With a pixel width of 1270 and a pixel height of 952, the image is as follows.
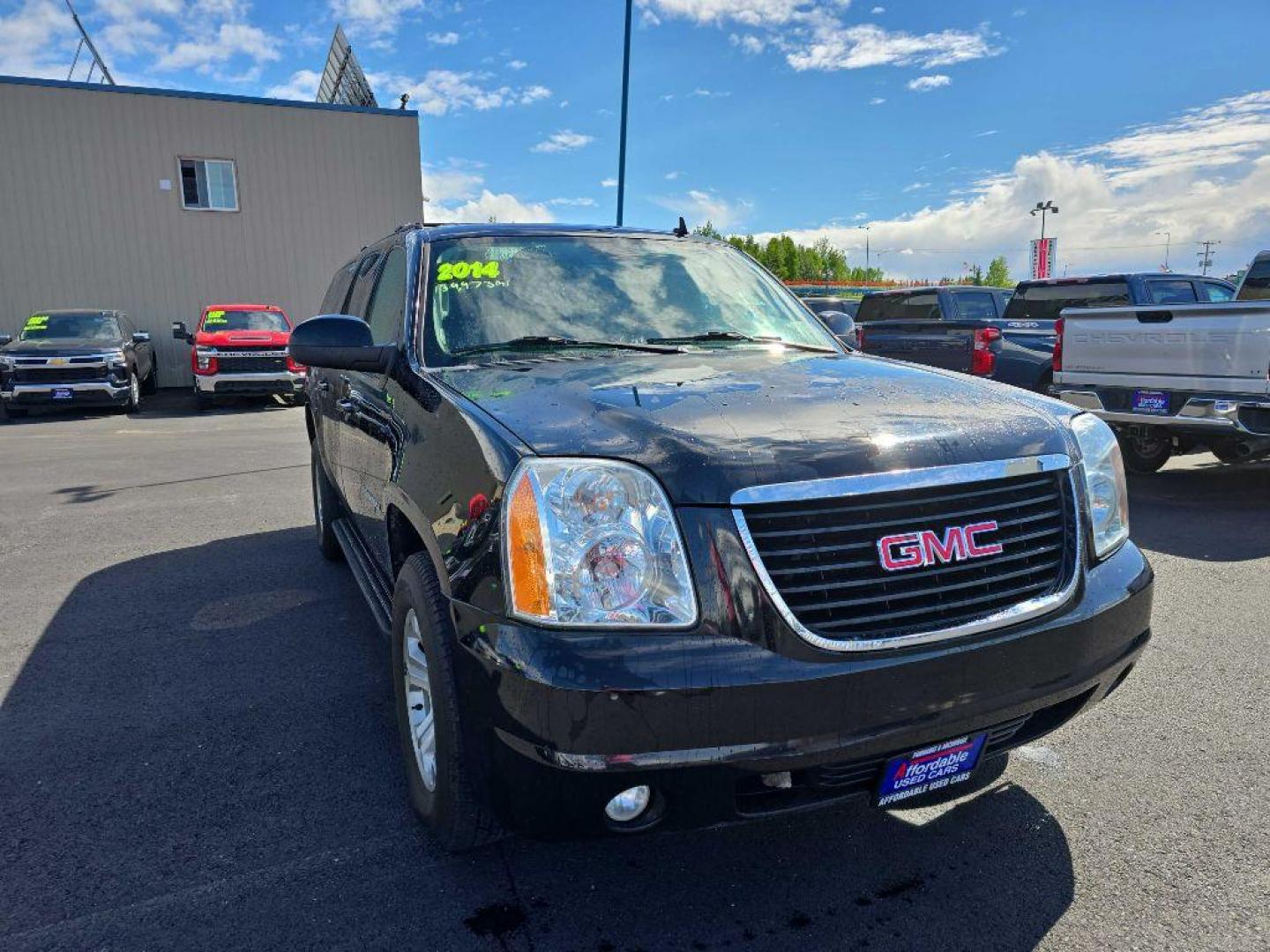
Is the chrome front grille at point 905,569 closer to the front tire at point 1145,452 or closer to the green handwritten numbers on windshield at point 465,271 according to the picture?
the green handwritten numbers on windshield at point 465,271

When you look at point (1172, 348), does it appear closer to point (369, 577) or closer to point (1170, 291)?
Result: point (1170, 291)

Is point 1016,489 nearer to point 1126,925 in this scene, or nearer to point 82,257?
point 1126,925

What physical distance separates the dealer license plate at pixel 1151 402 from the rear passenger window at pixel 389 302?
621 cm

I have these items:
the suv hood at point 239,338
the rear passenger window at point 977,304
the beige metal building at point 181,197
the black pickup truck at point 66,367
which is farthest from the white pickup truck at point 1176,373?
the beige metal building at point 181,197

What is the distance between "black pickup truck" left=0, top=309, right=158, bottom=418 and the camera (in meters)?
14.1

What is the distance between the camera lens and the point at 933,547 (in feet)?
6.64

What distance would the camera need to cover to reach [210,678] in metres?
3.74

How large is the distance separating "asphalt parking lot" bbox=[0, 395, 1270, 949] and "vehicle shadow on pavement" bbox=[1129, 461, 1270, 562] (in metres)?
1.19

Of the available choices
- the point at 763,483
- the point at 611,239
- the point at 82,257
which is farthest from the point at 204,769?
the point at 82,257

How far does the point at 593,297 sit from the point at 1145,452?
695 centimetres

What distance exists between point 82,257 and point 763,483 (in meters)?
21.6

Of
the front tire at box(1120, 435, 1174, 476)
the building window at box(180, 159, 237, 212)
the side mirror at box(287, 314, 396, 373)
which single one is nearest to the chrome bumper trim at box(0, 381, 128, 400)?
the building window at box(180, 159, 237, 212)

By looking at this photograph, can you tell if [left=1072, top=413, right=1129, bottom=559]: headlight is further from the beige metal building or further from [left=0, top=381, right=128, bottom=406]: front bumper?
the beige metal building

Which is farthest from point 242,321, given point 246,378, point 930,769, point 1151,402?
point 930,769
